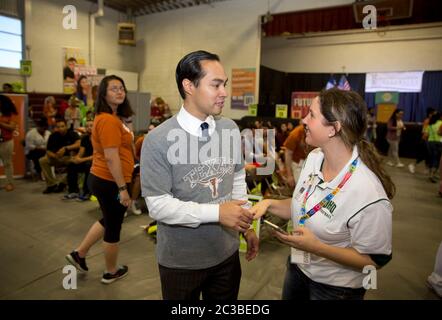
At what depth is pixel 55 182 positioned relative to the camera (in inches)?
207

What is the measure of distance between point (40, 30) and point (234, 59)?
5.20 metres

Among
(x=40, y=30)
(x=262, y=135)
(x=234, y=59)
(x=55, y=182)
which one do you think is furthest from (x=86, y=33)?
(x=262, y=135)

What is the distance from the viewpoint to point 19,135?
6.06 m

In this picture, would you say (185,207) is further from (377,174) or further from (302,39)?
(302,39)

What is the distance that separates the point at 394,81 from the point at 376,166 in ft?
36.3

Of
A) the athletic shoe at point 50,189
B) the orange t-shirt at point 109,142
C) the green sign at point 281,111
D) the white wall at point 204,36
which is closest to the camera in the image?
the orange t-shirt at point 109,142

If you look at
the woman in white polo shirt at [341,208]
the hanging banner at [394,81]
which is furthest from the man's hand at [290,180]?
the hanging banner at [394,81]

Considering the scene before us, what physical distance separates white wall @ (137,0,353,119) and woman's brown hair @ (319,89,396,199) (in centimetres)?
659

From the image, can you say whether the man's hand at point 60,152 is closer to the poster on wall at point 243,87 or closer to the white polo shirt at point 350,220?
the poster on wall at point 243,87

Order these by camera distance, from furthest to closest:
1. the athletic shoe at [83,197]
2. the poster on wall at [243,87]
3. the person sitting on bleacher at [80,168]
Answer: the poster on wall at [243,87] → the person sitting on bleacher at [80,168] → the athletic shoe at [83,197]

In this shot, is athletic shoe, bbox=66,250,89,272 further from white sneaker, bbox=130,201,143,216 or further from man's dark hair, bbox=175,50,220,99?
man's dark hair, bbox=175,50,220,99

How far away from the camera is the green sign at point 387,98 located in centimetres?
1049

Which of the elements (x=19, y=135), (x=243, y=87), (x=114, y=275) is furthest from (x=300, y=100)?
(x=114, y=275)

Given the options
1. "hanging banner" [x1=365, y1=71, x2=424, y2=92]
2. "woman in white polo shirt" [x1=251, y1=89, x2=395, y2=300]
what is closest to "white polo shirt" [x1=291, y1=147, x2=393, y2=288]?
"woman in white polo shirt" [x1=251, y1=89, x2=395, y2=300]
